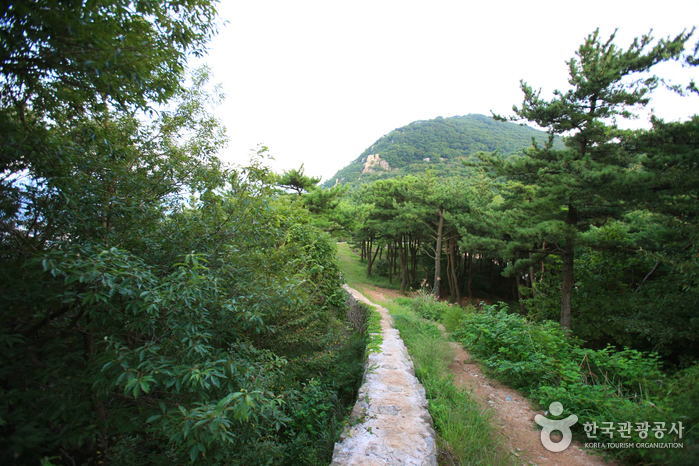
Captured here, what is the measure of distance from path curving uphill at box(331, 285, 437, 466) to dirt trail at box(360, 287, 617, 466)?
1.01 metres

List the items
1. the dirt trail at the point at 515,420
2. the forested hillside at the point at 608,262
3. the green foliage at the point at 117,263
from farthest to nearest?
1. the forested hillside at the point at 608,262
2. the dirt trail at the point at 515,420
3. the green foliage at the point at 117,263

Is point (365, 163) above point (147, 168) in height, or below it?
above

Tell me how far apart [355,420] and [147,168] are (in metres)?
3.76

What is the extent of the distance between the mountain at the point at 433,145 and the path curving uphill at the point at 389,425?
55983 mm

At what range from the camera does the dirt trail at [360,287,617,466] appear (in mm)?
3254

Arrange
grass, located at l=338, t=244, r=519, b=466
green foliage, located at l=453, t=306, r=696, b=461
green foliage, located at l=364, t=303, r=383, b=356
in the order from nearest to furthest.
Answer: grass, located at l=338, t=244, r=519, b=466 < green foliage, located at l=453, t=306, r=696, b=461 < green foliage, located at l=364, t=303, r=383, b=356

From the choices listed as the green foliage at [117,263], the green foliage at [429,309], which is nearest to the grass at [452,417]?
the green foliage at [117,263]

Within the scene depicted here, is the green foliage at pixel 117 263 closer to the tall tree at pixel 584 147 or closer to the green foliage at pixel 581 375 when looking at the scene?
the green foliage at pixel 581 375

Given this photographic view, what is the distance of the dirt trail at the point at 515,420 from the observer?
10.7ft

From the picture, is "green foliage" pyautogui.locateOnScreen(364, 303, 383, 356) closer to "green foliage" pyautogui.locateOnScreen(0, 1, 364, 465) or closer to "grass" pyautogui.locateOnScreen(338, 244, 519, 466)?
"grass" pyautogui.locateOnScreen(338, 244, 519, 466)

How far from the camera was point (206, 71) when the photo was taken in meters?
4.45

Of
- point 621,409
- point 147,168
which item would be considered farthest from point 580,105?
point 147,168

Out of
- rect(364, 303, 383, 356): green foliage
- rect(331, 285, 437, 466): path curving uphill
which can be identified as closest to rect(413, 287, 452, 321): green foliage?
Result: rect(364, 303, 383, 356): green foliage

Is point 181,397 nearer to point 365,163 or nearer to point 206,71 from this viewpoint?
point 206,71
